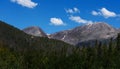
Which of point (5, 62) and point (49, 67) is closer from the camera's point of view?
point (5, 62)

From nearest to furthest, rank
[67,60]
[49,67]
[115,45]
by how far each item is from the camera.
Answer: [49,67]
[67,60]
[115,45]

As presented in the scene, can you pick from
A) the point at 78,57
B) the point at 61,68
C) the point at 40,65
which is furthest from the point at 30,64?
the point at 78,57

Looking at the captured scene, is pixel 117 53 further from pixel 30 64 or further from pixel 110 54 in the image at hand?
pixel 30 64

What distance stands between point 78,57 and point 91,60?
10.8m

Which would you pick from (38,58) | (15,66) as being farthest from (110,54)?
(15,66)

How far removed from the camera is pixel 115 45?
193500 mm

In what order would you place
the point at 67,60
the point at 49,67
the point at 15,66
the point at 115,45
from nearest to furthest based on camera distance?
the point at 15,66
the point at 49,67
the point at 67,60
the point at 115,45

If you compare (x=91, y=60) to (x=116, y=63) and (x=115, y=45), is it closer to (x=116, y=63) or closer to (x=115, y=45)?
(x=116, y=63)

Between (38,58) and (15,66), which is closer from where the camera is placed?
(15,66)

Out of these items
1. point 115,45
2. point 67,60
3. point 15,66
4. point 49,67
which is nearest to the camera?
point 15,66

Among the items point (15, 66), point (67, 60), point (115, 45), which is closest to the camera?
point (15, 66)

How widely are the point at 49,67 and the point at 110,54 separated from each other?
33325 millimetres

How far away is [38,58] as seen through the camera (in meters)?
179

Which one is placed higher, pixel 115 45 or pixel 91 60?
pixel 115 45
